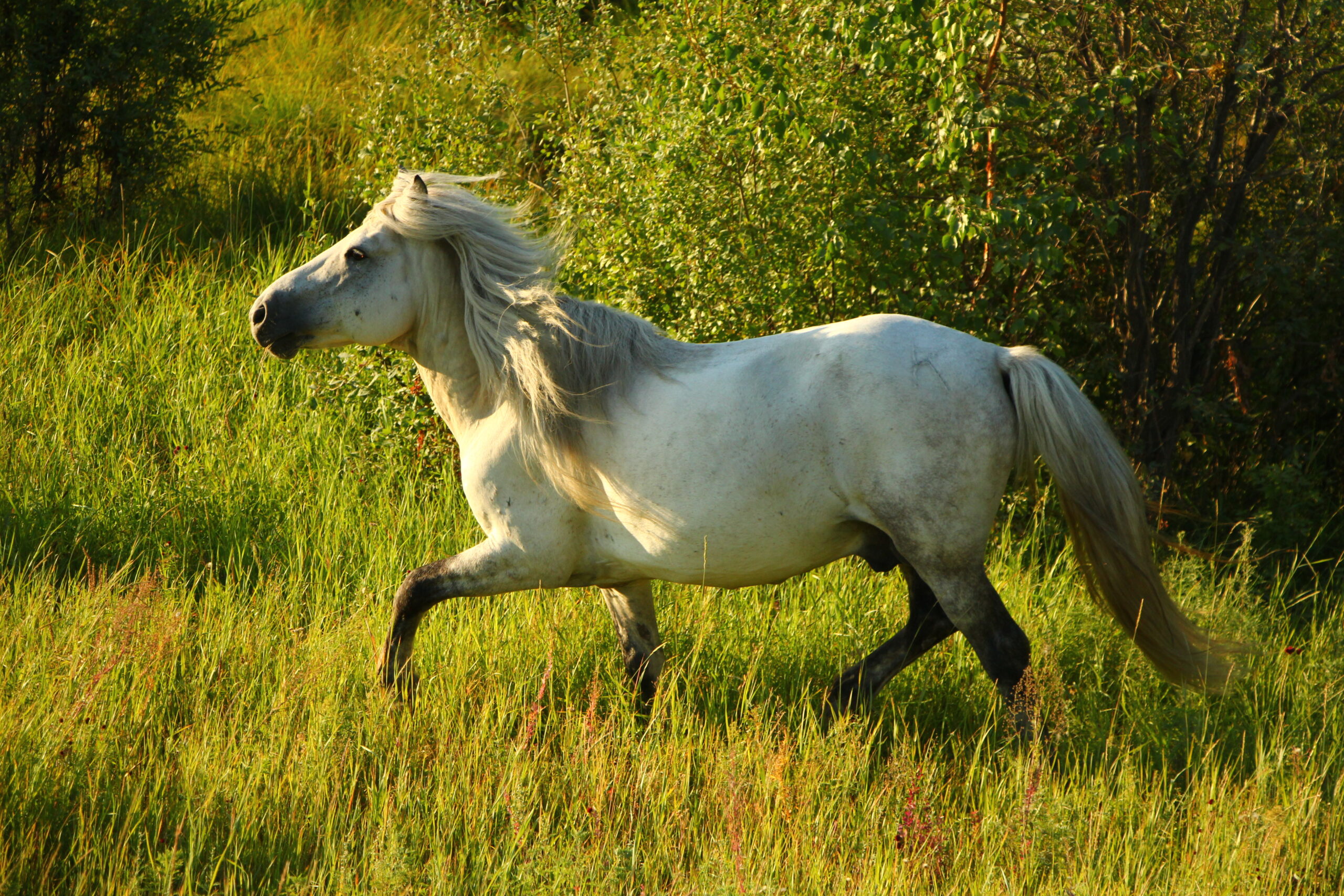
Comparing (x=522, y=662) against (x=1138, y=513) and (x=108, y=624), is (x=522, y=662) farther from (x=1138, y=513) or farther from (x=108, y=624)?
(x=1138, y=513)

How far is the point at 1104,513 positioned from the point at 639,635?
65.5 inches

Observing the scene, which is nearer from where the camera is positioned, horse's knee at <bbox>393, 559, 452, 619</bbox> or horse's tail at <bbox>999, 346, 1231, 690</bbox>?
horse's tail at <bbox>999, 346, 1231, 690</bbox>

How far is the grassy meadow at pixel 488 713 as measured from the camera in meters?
2.89

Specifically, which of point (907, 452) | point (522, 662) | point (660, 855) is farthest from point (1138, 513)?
point (522, 662)

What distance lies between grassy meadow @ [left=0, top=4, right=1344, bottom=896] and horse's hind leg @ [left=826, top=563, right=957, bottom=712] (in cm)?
19

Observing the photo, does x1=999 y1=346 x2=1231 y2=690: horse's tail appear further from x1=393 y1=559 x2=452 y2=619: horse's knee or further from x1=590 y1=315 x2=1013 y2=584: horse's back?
x1=393 y1=559 x2=452 y2=619: horse's knee

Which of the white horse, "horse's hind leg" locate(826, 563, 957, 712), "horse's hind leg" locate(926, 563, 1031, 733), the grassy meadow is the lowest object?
the grassy meadow

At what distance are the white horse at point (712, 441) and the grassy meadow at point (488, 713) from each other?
0.35 meters

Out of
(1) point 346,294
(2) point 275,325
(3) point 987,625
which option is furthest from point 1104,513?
(2) point 275,325

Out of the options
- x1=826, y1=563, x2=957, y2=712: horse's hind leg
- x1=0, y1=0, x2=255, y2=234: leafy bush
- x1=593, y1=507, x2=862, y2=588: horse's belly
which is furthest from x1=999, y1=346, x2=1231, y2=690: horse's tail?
x1=0, y1=0, x2=255, y2=234: leafy bush

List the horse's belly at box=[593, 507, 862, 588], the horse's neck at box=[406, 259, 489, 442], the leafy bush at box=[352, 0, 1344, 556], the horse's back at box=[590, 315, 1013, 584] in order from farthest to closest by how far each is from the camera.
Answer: the leafy bush at box=[352, 0, 1344, 556] < the horse's neck at box=[406, 259, 489, 442] < the horse's belly at box=[593, 507, 862, 588] < the horse's back at box=[590, 315, 1013, 584]

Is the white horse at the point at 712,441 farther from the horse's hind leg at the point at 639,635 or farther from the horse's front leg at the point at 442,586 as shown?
the horse's hind leg at the point at 639,635

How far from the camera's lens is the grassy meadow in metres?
2.89

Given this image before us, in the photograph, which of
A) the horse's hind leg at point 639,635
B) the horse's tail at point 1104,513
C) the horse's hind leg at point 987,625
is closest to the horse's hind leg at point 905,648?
the horse's hind leg at point 987,625
